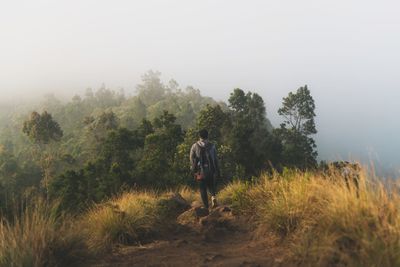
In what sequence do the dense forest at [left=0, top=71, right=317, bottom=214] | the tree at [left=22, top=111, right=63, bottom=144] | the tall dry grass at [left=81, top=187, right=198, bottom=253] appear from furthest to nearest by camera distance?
the tree at [left=22, top=111, right=63, bottom=144], the dense forest at [left=0, top=71, right=317, bottom=214], the tall dry grass at [left=81, top=187, right=198, bottom=253]

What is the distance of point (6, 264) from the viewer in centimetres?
516

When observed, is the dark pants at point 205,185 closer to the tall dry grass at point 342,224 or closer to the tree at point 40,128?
the tall dry grass at point 342,224

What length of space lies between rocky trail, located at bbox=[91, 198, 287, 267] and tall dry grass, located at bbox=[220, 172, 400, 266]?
411mm

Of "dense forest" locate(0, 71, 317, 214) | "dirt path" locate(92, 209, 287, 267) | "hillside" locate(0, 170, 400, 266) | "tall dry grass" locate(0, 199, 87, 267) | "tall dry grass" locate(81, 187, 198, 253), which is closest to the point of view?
"hillside" locate(0, 170, 400, 266)

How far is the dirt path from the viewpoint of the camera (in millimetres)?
5992

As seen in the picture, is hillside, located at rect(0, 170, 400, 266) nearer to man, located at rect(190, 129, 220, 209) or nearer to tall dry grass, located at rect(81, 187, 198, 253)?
tall dry grass, located at rect(81, 187, 198, 253)

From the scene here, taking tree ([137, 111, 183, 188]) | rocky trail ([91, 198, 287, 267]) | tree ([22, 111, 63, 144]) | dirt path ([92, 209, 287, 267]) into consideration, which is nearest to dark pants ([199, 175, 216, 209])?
rocky trail ([91, 198, 287, 267])

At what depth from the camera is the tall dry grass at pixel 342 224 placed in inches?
176

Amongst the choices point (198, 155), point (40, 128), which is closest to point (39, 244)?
point (198, 155)

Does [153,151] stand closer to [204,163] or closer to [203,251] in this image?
[204,163]

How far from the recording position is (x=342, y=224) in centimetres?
507

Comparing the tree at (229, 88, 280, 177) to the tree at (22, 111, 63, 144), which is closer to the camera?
the tree at (229, 88, 280, 177)

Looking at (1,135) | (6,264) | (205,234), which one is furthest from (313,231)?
(1,135)

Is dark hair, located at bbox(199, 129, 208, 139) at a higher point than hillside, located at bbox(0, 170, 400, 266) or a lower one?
higher
